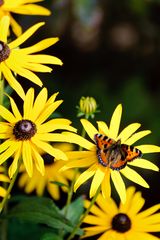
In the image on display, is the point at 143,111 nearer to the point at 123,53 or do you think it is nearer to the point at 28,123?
the point at 123,53

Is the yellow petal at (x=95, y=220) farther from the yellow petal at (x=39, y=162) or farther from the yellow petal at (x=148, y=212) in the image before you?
the yellow petal at (x=39, y=162)

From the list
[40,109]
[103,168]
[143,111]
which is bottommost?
[103,168]

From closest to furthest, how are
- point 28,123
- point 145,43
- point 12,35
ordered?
point 28,123 → point 12,35 → point 145,43

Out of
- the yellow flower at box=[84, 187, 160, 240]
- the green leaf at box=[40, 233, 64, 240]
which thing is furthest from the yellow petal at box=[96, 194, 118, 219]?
the green leaf at box=[40, 233, 64, 240]

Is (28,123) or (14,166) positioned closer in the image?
(14,166)

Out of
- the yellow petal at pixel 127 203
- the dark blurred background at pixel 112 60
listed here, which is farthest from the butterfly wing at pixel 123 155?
the dark blurred background at pixel 112 60

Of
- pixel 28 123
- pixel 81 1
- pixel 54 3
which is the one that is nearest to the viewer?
pixel 28 123

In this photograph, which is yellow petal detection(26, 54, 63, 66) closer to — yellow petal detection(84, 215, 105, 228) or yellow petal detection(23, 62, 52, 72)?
yellow petal detection(23, 62, 52, 72)

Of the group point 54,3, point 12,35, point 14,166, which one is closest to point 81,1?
point 54,3
